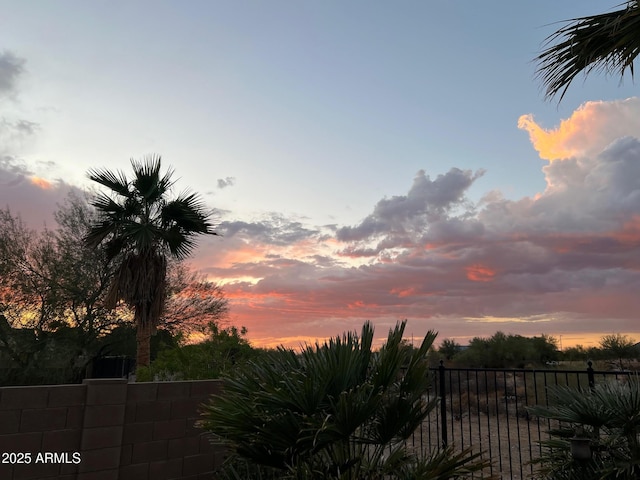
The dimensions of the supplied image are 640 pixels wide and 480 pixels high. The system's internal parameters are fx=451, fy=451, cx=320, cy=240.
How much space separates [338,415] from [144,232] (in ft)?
32.8

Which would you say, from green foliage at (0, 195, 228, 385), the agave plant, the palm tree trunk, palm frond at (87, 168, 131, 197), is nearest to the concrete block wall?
the agave plant

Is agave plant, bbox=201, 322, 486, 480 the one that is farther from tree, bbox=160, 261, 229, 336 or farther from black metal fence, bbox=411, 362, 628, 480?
tree, bbox=160, 261, 229, 336

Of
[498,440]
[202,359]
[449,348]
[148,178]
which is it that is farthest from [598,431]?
[449,348]

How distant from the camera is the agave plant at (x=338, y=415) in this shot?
3.70m

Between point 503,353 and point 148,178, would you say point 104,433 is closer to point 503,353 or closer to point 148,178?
point 148,178

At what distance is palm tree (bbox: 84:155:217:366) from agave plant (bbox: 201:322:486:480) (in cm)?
876

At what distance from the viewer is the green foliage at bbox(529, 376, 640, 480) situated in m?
4.54

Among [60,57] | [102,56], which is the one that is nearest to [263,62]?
[102,56]

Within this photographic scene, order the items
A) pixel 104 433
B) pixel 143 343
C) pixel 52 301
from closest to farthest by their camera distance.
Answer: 1. pixel 104 433
2. pixel 143 343
3. pixel 52 301

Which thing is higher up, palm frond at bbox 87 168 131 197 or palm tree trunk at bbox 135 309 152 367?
palm frond at bbox 87 168 131 197

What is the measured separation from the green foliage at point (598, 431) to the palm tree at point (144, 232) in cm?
979

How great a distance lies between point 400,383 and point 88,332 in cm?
1852

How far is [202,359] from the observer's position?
10.5 meters

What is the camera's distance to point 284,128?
11180 millimetres
